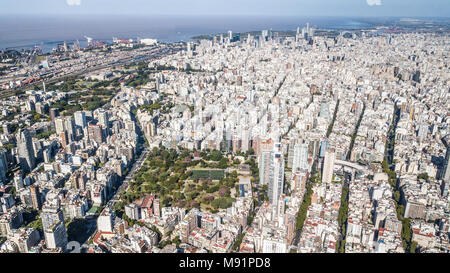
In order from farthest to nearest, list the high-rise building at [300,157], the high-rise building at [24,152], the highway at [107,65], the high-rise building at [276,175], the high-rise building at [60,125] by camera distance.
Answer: the highway at [107,65] < the high-rise building at [60,125] < the high-rise building at [24,152] < the high-rise building at [300,157] < the high-rise building at [276,175]

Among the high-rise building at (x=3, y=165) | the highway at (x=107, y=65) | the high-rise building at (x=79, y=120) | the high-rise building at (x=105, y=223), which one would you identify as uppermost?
the highway at (x=107, y=65)

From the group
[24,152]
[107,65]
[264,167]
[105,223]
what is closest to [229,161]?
[264,167]

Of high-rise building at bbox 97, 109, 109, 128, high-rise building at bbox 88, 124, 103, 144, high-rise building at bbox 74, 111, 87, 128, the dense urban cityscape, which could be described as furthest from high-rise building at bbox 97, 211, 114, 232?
high-rise building at bbox 74, 111, 87, 128

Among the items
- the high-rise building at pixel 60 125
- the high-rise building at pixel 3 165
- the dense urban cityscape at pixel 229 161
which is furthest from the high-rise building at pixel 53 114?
the high-rise building at pixel 3 165

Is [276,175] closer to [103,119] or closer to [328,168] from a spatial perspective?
[328,168]

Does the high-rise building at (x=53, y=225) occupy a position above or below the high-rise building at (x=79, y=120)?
below

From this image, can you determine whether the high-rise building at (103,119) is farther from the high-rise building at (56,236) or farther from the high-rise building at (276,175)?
the high-rise building at (276,175)

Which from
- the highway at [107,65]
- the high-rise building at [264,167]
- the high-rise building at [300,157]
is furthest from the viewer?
the highway at [107,65]

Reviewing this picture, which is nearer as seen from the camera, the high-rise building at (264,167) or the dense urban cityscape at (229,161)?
the dense urban cityscape at (229,161)

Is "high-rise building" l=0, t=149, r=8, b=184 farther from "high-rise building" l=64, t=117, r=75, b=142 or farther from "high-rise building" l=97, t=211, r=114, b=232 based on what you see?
"high-rise building" l=97, t=211, r=114, b=232
